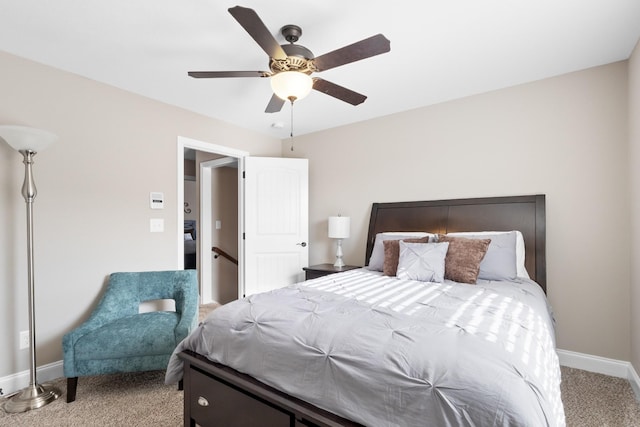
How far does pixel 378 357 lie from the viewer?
3.76 ft

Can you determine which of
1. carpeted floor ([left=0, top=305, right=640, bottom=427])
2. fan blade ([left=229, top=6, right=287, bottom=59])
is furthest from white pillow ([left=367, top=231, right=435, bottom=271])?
fan blade ([left=229, top=6, right=287, bottom=59])

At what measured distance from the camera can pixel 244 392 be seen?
Result: 1.45m

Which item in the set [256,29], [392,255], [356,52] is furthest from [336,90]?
[392,255]

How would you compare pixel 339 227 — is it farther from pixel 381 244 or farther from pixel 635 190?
pixel 635 190

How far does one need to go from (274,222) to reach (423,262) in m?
2.11

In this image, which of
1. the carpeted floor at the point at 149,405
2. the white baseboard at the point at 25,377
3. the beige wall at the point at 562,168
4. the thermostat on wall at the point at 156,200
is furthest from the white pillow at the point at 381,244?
the white baseboard at the point at 25,377

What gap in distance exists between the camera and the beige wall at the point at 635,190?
217 centimetres

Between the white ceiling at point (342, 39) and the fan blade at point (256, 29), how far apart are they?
0.27 metres

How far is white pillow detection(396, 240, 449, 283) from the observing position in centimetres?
235

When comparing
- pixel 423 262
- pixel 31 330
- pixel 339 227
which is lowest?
pixel 31 330

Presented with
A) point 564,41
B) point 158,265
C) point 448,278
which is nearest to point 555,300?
point 448,278

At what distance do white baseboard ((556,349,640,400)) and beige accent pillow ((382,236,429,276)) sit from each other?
148 centimetres

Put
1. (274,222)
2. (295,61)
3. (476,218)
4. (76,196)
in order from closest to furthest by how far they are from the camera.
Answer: (295,61)
(76,196)
(476,218)
(274,222)

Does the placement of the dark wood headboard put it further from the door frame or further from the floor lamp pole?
the floor lamp pole
